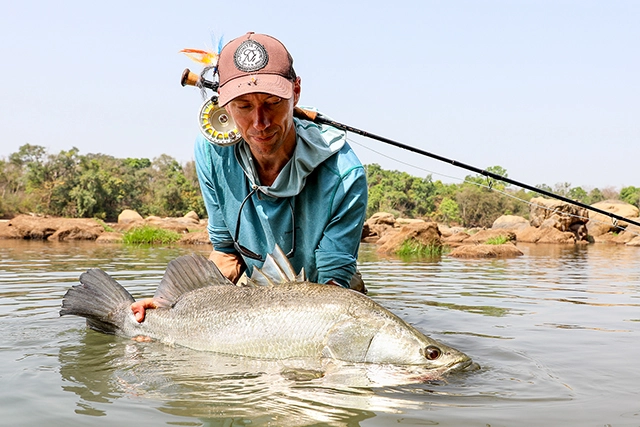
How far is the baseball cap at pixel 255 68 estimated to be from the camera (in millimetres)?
3641

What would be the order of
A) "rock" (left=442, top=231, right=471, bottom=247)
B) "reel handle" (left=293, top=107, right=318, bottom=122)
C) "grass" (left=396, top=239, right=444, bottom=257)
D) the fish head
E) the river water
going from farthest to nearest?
1. "rock" (left=442, top=231, right=471, bottom=247)
2. "grass" (left=396, top=239, right=444, bottom=257)
3. "reel handle" (left=293, top=107, right=318, bottom=122)
4. the fish head
5. the river water

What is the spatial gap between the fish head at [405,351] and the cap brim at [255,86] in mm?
1437

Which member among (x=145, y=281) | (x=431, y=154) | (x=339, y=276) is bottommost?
(x=145, y=281)

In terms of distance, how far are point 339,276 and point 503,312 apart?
109 inches

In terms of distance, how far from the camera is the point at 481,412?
292 centimetres

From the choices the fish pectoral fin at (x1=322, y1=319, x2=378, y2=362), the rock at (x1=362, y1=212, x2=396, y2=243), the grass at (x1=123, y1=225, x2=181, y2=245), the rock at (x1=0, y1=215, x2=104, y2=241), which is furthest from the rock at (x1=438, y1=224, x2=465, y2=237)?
the fish pectoral fin at (x1=322, y1=319, x2=378, y2=362)

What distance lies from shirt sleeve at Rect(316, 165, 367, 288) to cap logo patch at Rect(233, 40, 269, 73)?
984 mm

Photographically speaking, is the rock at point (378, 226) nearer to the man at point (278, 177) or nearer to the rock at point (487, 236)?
the rock at point (487, 236)

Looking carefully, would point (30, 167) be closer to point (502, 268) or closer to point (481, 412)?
point (502, 268)

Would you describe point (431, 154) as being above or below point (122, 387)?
above

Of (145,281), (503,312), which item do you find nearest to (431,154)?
(503,312)

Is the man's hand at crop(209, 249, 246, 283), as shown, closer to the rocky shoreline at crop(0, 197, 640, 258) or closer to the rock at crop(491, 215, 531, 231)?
the rocky shoreline at crop(0, 197, 640, 258)

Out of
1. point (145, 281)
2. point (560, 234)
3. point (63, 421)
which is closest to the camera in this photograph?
point (63, 421)

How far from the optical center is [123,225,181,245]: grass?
68.4 feet
